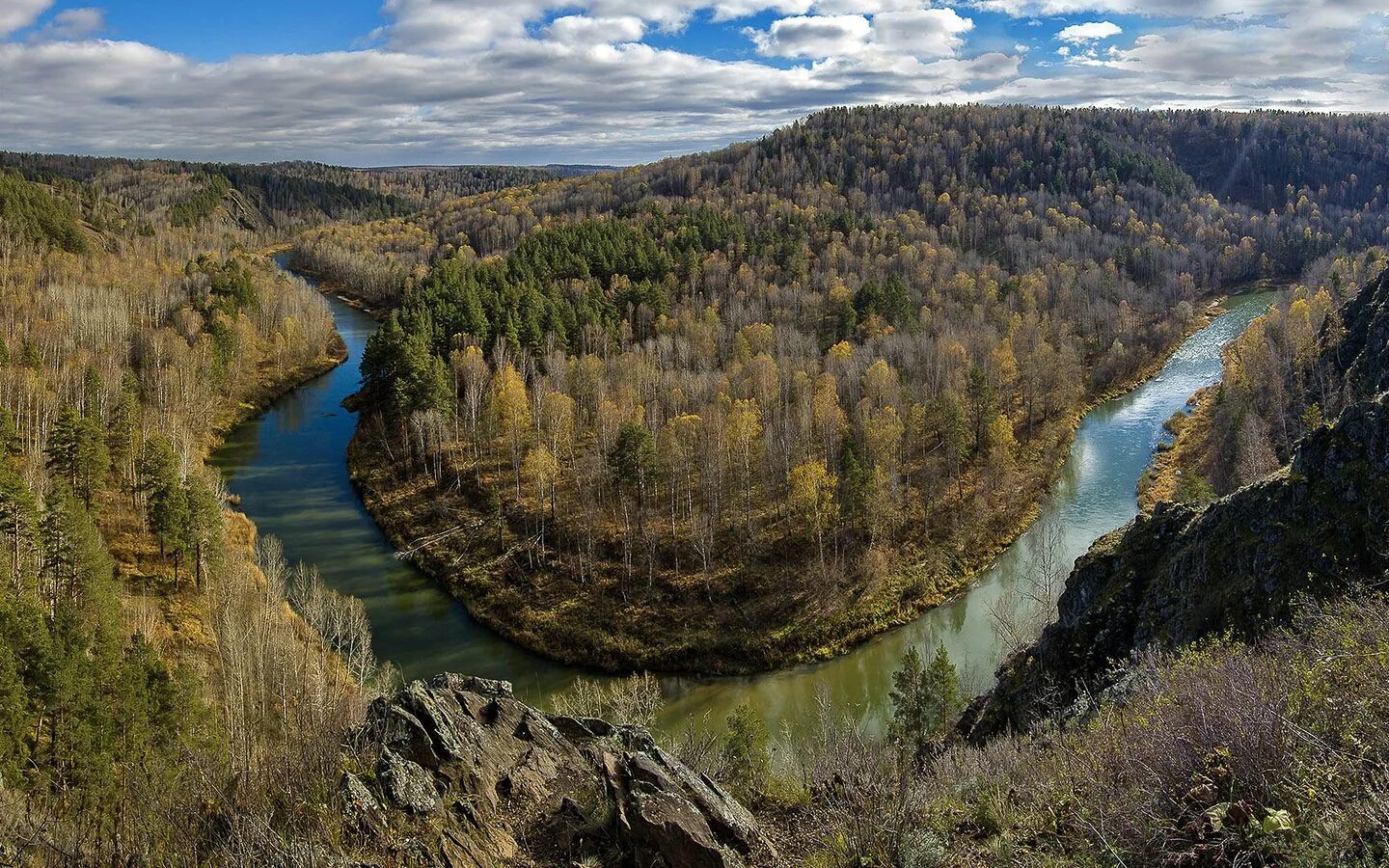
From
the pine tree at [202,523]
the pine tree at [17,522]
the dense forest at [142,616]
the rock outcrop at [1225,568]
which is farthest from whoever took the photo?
the pine tree at [202,523]

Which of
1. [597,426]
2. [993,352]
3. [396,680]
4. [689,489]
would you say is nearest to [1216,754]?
[396,680]

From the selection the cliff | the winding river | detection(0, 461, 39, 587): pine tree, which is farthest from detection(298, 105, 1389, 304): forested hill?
detection(0, 461, 39, 587): pine tree

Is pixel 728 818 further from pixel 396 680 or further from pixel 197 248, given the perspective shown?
pixel 197 248

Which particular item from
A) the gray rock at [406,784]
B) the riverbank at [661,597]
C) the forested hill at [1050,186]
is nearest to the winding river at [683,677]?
the riverbank at [661,597]

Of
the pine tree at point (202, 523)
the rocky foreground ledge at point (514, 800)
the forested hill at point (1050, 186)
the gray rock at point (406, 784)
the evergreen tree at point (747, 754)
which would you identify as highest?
the forested hill at point (1050, 186)

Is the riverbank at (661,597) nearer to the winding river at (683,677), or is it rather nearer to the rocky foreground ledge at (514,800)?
the winding river at (683,677)

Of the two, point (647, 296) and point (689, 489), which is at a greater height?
point (647, 296)
